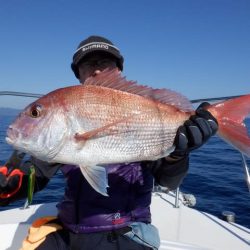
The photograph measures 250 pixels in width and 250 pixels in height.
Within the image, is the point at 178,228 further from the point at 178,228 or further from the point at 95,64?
the point at 95,64

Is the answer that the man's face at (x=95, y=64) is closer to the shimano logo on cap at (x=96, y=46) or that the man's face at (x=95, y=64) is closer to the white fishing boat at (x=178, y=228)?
the shimano logo on cap at (x=96, y=46)

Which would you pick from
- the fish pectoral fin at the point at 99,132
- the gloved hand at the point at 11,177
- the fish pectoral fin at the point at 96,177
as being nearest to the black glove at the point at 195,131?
the fish pectoral fin at the point at 99,132

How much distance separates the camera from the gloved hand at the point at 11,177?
3354 millimetres

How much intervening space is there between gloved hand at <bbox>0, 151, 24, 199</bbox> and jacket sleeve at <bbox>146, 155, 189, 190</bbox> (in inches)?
53.7

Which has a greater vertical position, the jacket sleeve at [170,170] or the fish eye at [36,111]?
the fish eye at [36,111]

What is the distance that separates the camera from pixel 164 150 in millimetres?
2605

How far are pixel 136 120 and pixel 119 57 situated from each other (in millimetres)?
1308

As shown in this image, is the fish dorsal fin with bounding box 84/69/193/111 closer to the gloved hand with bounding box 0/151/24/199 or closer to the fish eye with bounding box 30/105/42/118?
the fish eye with bounding box 30/105/42/118

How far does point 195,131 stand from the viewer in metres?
2.65

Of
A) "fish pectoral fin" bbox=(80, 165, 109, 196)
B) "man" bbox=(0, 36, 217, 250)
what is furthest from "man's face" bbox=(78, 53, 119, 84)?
"fish pectoral fin" bbox=(80, 165, 109, 196)

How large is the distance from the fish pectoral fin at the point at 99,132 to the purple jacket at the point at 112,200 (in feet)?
2.90

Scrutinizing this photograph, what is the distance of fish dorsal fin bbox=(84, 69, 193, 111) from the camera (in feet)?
8.23

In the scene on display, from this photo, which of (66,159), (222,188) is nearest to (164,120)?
(66,159)

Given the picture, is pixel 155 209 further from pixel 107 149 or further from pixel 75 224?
pixel 107 149
